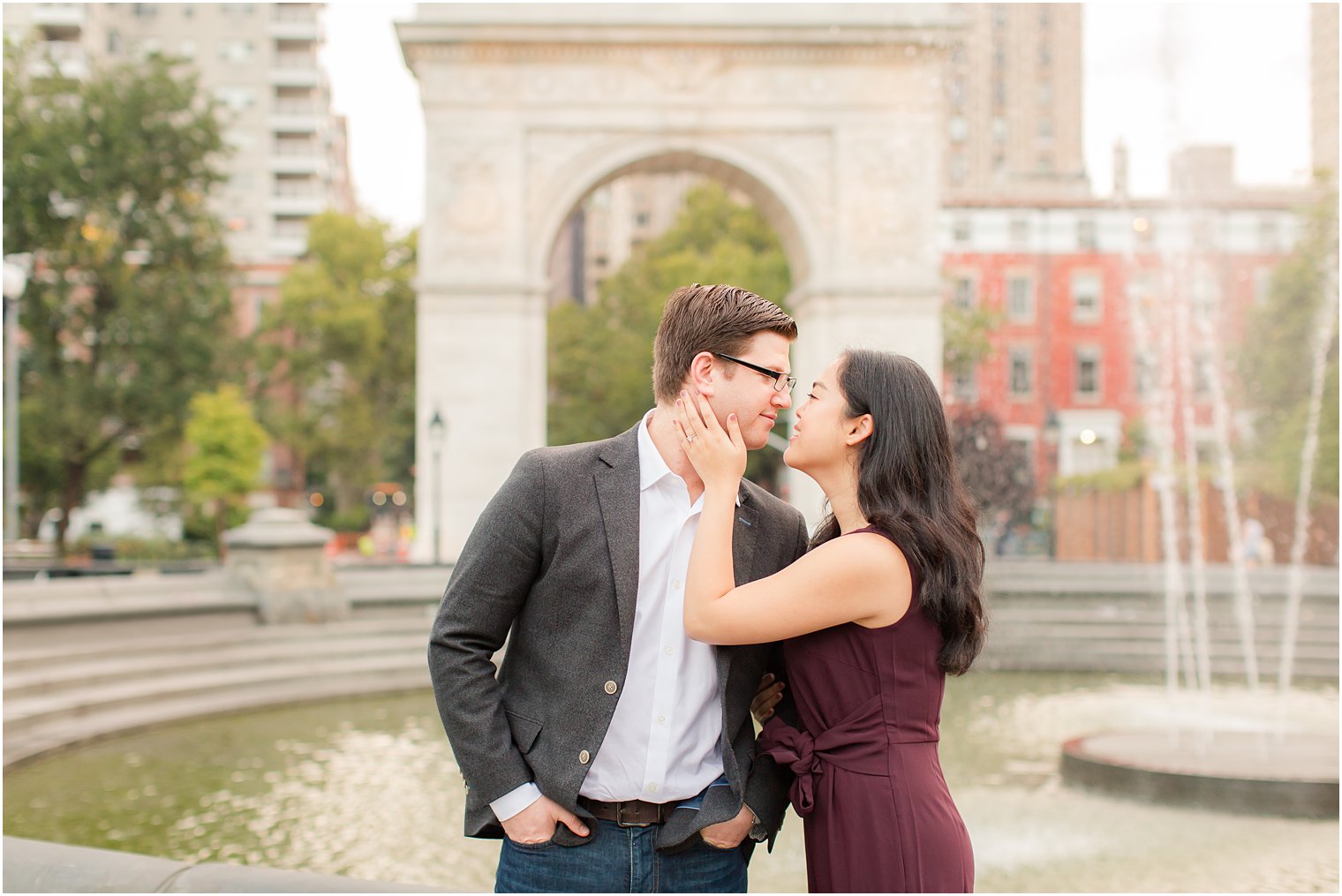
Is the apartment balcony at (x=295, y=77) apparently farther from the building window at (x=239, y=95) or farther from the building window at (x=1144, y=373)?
the building window at (x=1144, y=373)

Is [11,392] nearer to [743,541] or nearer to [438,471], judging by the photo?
[438,471]

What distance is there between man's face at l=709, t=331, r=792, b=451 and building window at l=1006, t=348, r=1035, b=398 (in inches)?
1702

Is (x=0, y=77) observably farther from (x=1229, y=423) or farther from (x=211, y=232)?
(x=1229, y=423)

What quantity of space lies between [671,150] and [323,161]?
4680 cm

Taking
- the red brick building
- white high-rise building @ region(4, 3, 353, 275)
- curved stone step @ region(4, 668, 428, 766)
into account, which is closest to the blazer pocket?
curved stone step @ region(4, 668, 428, 766)

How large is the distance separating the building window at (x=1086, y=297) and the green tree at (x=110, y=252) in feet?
98.6

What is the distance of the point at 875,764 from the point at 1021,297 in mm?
43403

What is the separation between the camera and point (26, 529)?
3161cm

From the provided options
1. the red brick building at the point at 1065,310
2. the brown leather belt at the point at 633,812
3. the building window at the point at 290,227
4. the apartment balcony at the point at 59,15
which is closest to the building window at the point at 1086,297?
the red brick building at the point at 1065,310

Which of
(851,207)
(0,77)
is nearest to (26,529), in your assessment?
(0,77)

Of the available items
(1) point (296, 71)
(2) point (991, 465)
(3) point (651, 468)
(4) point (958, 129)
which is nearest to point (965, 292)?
(4) point (958, 129)

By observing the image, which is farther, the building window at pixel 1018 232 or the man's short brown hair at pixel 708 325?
the building window at pixel 1018 232

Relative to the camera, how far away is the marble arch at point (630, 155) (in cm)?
1873

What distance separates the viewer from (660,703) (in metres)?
2.37
